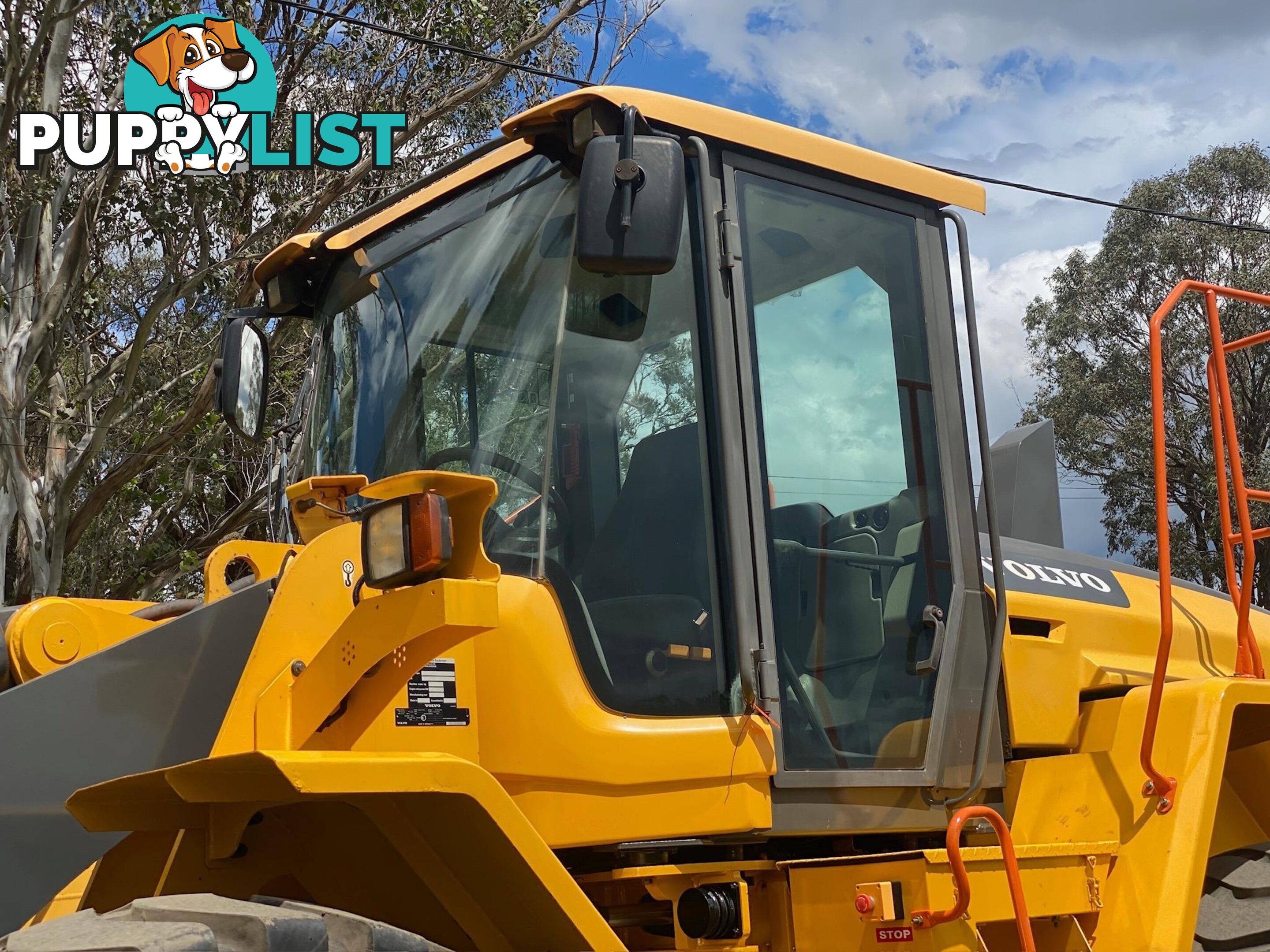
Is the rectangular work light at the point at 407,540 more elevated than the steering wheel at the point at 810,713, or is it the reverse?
the rectangular work light at the point at 407,540

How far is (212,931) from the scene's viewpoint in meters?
2.12

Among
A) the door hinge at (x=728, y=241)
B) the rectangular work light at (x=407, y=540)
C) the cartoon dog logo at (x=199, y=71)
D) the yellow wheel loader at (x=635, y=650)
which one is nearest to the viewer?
the rectangular work light at (x=407, y=540)

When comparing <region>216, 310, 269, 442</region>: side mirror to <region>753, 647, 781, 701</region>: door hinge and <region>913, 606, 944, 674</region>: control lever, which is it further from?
<region>913, 606, 944, 674</region>: control lever

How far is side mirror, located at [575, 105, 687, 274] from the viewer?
289 cm

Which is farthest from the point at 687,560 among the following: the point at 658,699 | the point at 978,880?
the point at 978,880

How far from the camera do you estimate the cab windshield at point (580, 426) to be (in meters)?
3.05

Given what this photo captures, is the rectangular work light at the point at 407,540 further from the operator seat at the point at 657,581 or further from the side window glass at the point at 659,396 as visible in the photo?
the side window glass at the point at 659,396

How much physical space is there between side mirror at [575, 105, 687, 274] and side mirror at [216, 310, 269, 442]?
6.06ft

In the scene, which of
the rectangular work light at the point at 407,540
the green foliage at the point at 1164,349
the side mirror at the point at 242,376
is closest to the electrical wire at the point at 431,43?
the side mirror at the point at 242,376

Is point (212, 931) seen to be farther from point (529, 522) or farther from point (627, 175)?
point (627, 175)

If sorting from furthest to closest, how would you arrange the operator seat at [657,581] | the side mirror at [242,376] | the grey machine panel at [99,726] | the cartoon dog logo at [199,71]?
the cartoon dog logo at [199,71] < the side mirror at [242,376] < the operator seat at [657,581] < the grey machine panel at [99,726]

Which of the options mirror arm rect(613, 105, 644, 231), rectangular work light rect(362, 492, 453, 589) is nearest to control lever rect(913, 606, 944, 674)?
mirror arm rect(613, 105, 644, 231)

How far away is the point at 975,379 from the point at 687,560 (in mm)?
1144

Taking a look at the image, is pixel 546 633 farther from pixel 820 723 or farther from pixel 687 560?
pixel 820 723
